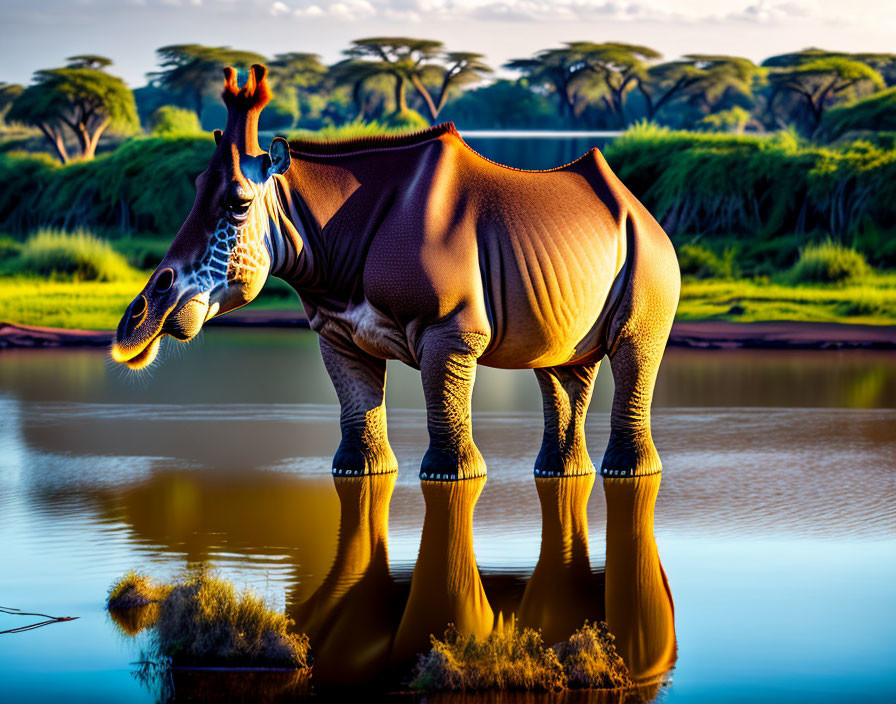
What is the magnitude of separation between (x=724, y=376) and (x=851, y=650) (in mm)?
9376

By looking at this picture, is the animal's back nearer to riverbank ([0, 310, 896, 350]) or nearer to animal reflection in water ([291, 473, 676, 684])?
animal reflection in water ([291, 473, 676, 684])

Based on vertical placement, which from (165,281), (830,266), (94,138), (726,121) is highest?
(165,281)

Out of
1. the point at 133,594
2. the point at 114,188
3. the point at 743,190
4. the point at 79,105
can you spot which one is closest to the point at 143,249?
the point at 114,188

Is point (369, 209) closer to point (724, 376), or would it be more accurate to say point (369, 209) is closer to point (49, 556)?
point (49, 556)

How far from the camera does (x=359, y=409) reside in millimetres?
8883

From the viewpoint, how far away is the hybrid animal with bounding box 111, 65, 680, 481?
795 centimetres

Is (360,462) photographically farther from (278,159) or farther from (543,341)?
(278,159)

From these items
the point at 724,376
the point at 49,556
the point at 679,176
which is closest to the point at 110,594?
the point at 49,556

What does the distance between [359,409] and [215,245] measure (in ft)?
4.95

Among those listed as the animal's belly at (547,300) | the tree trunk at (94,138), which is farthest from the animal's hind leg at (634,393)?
the tree trunk at (94,138)

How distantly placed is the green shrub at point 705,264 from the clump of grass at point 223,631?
18396mm

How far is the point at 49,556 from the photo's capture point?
7.12 m

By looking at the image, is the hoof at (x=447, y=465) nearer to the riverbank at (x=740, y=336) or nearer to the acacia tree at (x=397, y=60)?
the riverbank at (x=740, y=336)

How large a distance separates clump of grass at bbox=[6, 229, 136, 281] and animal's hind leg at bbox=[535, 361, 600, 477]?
16.7 metres
